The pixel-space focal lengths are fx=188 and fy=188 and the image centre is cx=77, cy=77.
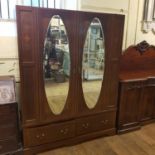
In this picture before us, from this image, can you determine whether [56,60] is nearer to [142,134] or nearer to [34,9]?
[34,9]

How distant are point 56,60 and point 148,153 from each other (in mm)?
1622

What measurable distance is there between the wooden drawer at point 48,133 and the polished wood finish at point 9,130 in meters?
0.11

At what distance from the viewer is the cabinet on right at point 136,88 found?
8.68 ft

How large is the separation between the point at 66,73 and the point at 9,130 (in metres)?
0.90

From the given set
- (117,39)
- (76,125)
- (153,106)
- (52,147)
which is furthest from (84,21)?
(153,106)

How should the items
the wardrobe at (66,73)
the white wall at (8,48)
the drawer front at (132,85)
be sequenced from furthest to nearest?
the drawer front at (132,85)
the white wall at (8,48)
the wardrobe at (66,73)

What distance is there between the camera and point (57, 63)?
2129mm

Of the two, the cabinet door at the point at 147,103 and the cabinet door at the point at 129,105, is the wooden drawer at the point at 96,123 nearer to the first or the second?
the cabinet door at the point at 129,105

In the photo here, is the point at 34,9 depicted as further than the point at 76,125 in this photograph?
No

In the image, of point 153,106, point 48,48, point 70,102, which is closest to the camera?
point 48,48

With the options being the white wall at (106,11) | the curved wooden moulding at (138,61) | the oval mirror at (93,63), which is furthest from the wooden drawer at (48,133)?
the curved wooden moulding at (138,61)

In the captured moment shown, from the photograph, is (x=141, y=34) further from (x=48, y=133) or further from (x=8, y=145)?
(x=8, y=145)

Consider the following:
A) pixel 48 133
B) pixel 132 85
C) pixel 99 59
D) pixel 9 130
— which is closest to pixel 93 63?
pixel 99 59

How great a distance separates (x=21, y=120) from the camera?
85.1 inches
